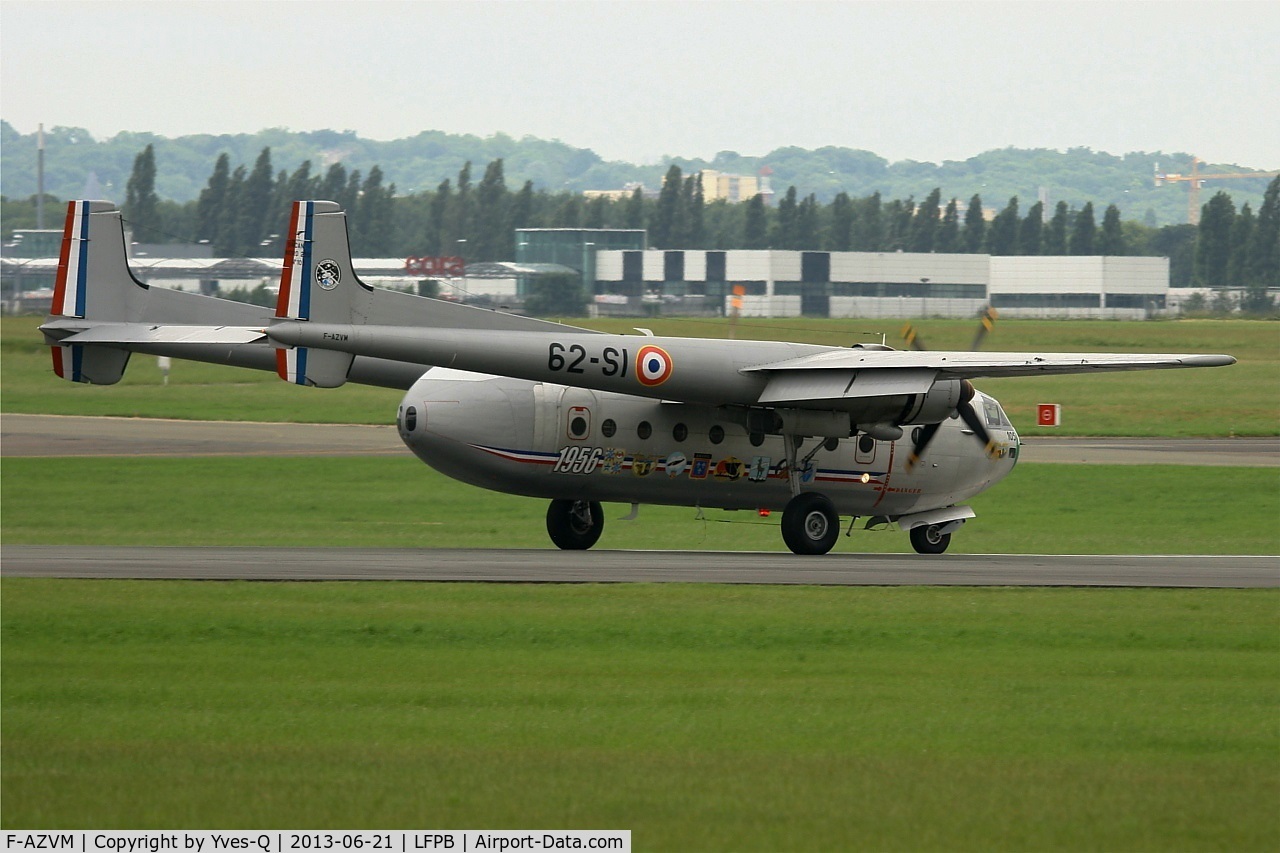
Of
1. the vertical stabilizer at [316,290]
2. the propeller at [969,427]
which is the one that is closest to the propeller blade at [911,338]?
the propeller at [969,427]

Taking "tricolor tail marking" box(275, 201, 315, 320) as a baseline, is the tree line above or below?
above

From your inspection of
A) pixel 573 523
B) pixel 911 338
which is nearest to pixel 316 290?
pixel 573 523

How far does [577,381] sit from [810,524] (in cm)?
590

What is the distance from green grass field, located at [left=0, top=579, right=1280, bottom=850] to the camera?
11508 mm

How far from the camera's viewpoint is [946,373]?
2827 cm

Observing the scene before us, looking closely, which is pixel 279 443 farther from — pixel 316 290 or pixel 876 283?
pixel 876 283

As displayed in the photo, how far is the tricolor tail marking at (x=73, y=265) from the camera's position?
2980 centimetres

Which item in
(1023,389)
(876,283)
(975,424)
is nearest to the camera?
(975,424)

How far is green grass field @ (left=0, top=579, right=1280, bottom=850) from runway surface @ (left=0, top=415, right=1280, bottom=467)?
35526 mm

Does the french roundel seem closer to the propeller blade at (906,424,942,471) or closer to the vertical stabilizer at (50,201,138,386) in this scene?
the propeller blade at (906,424,942,471)

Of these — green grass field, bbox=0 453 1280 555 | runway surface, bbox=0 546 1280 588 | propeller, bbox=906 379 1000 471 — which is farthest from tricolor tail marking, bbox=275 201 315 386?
propeller, bbox=906 379 1000 471

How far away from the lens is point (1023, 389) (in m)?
88.9

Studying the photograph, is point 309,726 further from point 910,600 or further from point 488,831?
point 910,600

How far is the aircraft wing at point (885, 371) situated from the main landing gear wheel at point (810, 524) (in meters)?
2.60
